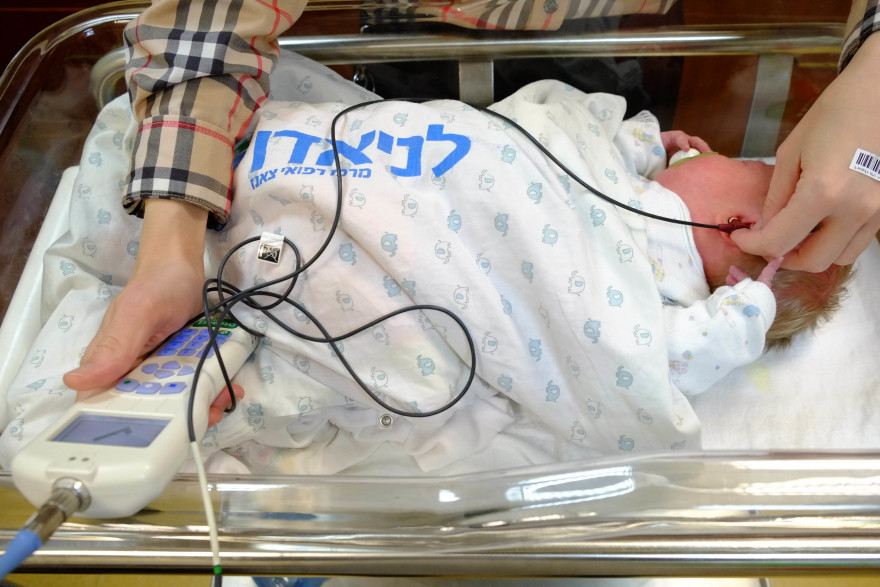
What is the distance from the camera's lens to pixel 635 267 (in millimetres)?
823

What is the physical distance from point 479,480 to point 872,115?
1.90 ft

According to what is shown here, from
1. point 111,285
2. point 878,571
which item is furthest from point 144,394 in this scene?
point 878,571

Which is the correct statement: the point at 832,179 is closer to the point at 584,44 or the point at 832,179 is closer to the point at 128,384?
the point at 584,44

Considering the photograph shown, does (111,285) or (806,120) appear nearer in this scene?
(806,120)

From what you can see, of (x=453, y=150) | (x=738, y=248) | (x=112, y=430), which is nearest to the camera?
(x=112, y=430)

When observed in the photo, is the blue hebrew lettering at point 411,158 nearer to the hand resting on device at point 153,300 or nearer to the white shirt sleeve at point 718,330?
the hand resting on device at point 153,300

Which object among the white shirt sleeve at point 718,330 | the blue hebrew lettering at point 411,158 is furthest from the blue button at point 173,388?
the white shirt sleeve at point 718,330

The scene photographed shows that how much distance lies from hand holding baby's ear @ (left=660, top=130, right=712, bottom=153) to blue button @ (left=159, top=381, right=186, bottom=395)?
33.3 inches

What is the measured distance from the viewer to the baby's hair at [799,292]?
3.02 ft

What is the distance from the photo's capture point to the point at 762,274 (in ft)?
2.93

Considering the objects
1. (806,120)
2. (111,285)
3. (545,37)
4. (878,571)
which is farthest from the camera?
(545,37)

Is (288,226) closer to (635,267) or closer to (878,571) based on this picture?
(635,267)

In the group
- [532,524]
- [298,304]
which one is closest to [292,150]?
[298,304]

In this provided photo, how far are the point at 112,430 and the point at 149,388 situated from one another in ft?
0.23
